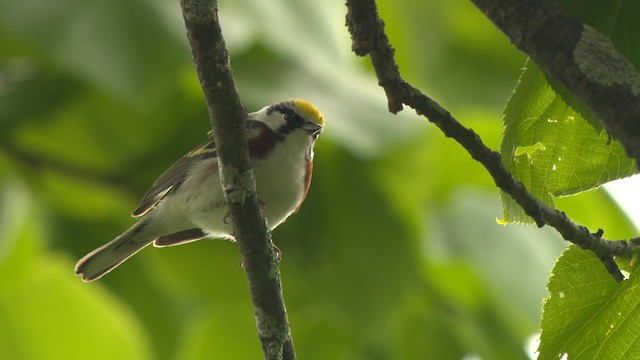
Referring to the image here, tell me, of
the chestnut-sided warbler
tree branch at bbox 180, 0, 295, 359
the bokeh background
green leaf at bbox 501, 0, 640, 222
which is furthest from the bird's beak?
green leaf at bbox 501, 0, 640, 222

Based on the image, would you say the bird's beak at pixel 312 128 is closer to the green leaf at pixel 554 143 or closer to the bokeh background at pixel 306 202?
the bokeh background at pixel 306 202

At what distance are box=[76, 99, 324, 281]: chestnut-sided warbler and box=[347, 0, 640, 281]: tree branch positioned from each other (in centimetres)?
191

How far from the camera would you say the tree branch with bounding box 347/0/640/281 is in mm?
1721

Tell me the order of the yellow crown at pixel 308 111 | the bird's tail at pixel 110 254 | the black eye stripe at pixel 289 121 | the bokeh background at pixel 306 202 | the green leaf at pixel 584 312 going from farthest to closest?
1. the bokeh background at pixel 306 202
2. the bird's tail at pixel 110 254
3. the yellow crown at pixel 308 111
4. the black eye stripe at pixel 289 121
5. the green leaf at pixel 584 312

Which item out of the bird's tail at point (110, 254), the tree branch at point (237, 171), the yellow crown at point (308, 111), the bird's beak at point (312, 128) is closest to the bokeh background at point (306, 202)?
the yellow crown at point (308, 111)

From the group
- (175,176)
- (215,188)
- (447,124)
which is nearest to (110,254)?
(175,176)

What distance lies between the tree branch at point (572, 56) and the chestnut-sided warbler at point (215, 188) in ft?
8.24

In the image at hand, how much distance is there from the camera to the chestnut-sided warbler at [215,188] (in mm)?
3910

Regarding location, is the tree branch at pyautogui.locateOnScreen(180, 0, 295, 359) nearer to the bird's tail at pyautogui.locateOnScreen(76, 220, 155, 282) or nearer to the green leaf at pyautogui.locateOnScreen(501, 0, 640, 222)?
the green leaf at pyautogui.locateOnScreen(501, 0, 640, 222)

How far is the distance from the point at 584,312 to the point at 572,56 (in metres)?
0.87

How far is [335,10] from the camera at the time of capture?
5555 millimetres

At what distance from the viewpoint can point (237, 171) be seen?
2.26 metres

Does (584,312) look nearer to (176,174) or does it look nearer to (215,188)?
(215,188)

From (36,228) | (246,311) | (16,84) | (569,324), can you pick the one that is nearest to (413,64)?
(246,311)
